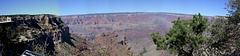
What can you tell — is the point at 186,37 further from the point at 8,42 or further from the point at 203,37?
the point at 8,42

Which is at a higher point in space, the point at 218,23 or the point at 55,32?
the point at 218,23

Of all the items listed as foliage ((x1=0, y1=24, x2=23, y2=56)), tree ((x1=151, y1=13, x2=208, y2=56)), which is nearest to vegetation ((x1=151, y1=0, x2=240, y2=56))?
tree ((x1=151, y1=13, x2=208, y2=56))

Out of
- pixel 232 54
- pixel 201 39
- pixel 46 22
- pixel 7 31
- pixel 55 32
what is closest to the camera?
pixel 7 31

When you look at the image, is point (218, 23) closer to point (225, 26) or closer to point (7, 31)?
point (225, 26)

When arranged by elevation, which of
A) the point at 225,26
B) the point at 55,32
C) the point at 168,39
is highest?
the point at 225,26

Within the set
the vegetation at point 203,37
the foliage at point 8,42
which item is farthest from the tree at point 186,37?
the foliage at point 8,42

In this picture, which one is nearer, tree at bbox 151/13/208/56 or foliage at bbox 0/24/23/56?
foliage at bbox 0/24/23/56

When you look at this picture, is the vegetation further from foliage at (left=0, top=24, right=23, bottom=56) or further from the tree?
foliage at (left=0, top=24, right=23, bottom=56)

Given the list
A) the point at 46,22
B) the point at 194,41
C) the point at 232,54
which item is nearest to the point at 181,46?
the point at 194,41
